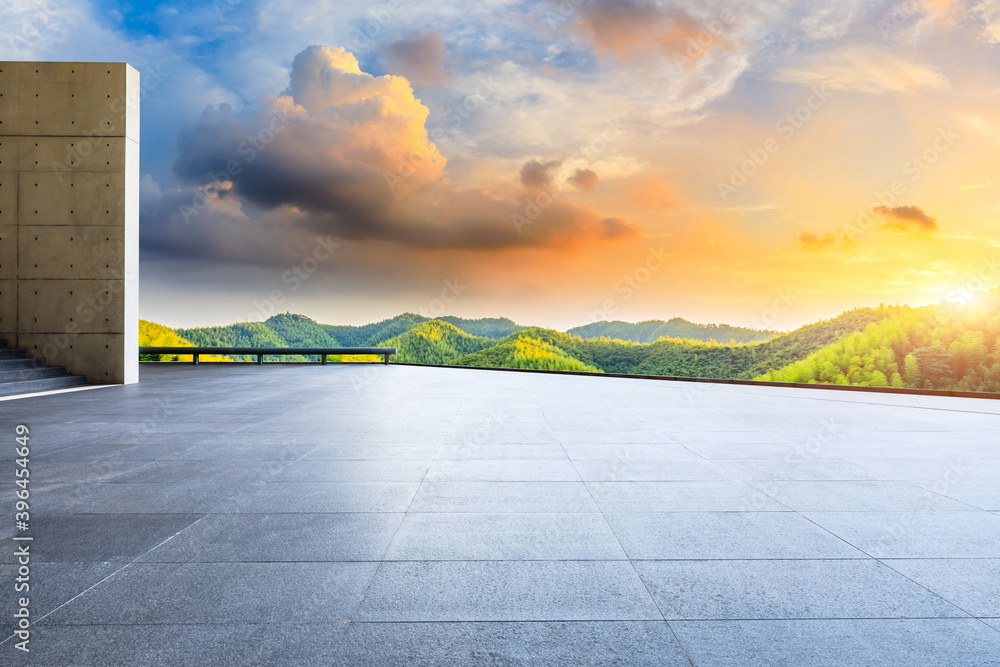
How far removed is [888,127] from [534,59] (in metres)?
13.4

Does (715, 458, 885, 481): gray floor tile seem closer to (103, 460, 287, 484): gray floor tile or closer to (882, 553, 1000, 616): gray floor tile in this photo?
(882, 553, 1000, 616): gray floor tile

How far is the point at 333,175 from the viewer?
2294 cm

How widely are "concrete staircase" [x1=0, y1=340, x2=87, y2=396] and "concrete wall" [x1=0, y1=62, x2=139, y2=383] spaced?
0.29 metres

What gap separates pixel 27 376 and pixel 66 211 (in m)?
4.41

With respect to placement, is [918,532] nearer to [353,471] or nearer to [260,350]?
[353,471]

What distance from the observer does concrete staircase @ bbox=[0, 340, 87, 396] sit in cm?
1169

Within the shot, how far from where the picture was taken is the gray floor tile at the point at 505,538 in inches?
125

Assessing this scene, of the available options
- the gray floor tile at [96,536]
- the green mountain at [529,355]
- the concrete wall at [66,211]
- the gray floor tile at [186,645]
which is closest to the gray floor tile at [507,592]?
the gray floor tile at [186,645]

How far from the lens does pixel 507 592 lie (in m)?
2.70

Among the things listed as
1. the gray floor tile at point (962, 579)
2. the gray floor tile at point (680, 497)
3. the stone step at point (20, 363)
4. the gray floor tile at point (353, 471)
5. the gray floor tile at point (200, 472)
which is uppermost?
the stone step at point (20, 363)

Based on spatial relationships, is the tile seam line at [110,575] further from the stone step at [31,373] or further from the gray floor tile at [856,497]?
the stone step at [31,373]

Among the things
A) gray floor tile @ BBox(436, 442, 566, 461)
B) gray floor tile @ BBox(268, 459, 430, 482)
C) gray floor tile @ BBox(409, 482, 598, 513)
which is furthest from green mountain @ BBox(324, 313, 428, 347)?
gray floor tile @ BBox(409, 482, 598, 513)

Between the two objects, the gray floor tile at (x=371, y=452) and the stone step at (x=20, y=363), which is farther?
the stone step at (x=20, y=363)

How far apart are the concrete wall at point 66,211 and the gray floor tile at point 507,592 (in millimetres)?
14541
